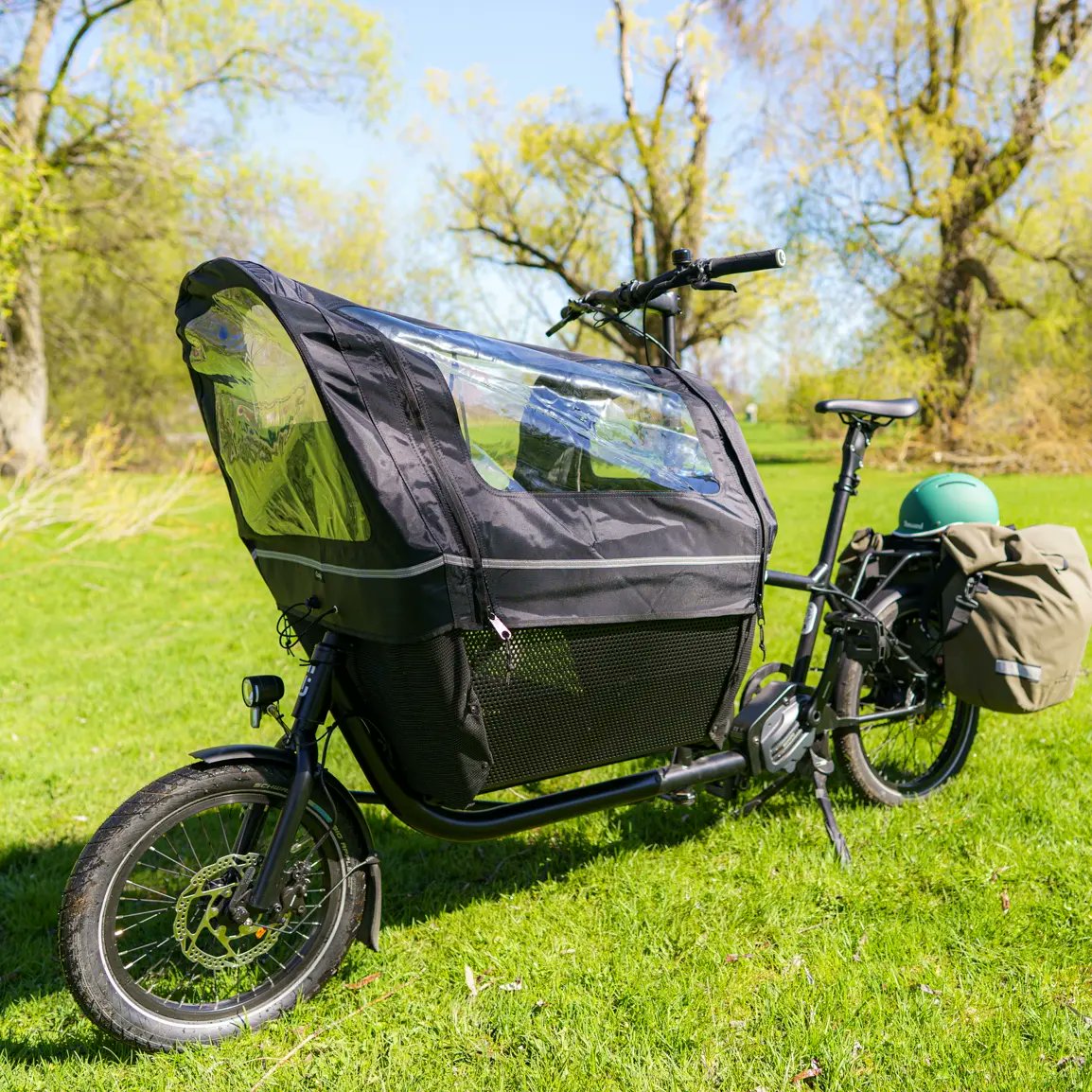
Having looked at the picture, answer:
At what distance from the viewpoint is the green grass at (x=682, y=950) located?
2.17 meters

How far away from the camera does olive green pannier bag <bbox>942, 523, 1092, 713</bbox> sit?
10.0 ft

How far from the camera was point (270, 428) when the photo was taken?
2365mm

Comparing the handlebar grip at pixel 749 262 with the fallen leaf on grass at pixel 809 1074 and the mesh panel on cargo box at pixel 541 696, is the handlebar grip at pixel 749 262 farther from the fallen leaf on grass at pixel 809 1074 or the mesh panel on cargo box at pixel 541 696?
the fallen leaf on grass at pixel 809 1074

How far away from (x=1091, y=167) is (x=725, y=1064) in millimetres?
21756

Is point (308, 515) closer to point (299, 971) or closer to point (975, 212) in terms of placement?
point (299, 971)

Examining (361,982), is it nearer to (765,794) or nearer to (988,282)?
(765,794)

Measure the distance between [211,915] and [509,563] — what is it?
110 centimetres

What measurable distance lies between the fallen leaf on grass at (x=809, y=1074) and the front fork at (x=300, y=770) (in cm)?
125

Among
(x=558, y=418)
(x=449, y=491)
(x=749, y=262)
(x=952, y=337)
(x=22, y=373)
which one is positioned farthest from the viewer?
(x=952, y=337)

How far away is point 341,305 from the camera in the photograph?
206cm

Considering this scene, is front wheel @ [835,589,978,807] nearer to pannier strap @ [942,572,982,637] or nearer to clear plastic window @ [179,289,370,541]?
pannier strap @ [942,572,982,637]

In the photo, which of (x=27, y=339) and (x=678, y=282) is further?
(x=27, y=339)

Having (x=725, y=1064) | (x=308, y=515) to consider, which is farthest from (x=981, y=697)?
(x=308, y=515)

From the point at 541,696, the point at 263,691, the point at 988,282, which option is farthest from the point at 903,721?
the point at 988,282
